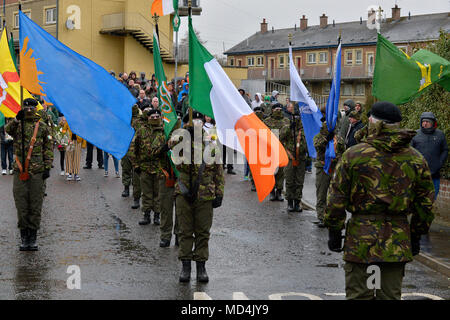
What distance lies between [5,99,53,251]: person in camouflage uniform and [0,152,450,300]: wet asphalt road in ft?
1.25

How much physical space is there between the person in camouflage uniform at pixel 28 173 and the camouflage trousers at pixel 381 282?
17.9 ft

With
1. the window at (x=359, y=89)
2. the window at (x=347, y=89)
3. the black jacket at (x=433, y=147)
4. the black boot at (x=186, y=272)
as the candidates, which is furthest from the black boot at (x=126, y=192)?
the window at (x=347, y=89)

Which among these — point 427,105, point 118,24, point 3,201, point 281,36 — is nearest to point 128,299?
point 3,201

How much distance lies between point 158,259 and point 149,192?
108 inches

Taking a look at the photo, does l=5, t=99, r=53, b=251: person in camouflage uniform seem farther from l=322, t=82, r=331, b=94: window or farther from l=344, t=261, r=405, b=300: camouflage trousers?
l=322, t=82, r=331, b=94: window

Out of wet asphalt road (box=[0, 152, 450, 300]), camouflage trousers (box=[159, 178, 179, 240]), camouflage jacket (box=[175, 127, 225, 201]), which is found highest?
camouflage jacket (box=[175, 127, 225, 201])

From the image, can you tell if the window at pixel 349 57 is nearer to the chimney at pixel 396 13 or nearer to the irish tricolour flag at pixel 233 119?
the chimney at pixel 396 13

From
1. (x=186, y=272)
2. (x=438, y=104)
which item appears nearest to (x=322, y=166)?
(x=438, y=104)

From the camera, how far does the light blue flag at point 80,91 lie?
826 cm

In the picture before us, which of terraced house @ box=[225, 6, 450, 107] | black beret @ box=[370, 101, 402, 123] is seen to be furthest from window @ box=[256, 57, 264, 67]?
black beret @ box=[370, 101, 402, 123]

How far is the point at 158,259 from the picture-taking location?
895cm

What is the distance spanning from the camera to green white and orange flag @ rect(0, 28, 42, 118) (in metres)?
9.71

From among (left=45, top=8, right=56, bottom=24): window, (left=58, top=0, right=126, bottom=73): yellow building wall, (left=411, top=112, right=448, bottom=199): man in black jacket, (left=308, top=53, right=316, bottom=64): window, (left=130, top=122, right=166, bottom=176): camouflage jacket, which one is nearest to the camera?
(left=411, top=112, right=448, bottom=199): man in black jacket

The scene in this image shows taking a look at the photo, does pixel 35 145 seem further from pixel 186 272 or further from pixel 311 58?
pixel 311 58
